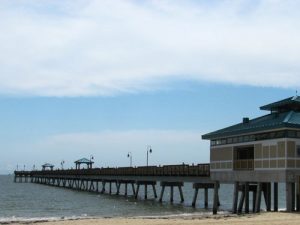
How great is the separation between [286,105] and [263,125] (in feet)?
8.06

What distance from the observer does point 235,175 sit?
108 feet

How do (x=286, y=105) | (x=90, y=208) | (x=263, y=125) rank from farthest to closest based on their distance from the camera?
(x=90, y=208)
(x=286, y=105)
(x=263, y=125)

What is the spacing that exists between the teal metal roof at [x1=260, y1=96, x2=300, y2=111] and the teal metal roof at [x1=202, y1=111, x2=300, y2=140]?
1.45ft

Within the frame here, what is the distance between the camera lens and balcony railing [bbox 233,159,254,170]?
31.7 m

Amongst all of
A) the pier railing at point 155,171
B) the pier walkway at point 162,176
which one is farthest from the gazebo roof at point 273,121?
the pier railing at point 155,171

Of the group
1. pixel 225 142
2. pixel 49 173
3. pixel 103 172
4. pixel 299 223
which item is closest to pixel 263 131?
pixel 225 142

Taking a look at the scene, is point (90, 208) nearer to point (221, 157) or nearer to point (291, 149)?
point (221, 157)

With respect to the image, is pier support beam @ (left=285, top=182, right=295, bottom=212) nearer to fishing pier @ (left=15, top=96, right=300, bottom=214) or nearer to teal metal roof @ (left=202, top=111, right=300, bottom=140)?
fishing pier @ (left=15, top=96, right=300, bottom=214)

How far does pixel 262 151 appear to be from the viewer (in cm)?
3017

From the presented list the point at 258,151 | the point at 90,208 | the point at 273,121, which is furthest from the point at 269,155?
the point at 90,208

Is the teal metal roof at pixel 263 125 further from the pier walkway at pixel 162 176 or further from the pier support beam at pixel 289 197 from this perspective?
the pier walkway at pixel 162 176

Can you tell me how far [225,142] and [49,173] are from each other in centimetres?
8212

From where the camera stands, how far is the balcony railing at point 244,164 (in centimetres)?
3173

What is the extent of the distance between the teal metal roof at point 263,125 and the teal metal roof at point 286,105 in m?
0.44
